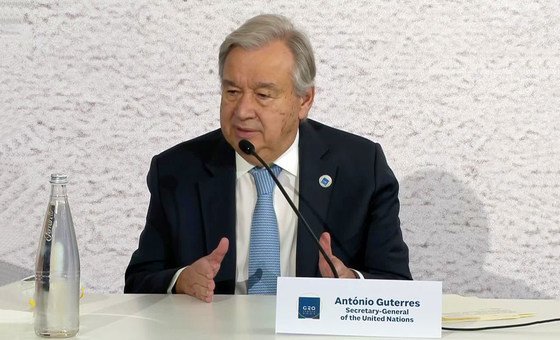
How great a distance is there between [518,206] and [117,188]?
138 centimetres

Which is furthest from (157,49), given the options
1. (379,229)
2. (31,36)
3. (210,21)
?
(379,229)

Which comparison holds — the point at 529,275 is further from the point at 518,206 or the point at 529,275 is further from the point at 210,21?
the point at 210,21

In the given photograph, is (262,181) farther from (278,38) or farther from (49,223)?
(49,223)

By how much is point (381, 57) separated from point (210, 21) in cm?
60

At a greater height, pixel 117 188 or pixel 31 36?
pixel 31 36


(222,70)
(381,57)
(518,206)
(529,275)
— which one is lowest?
(529,275)

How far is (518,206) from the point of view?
3285 mm

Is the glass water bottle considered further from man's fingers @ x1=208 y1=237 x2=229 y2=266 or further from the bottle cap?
man's fingers @ x1=208 y1=237 x2=229 y2=266

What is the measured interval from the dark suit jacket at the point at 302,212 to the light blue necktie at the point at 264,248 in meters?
0.05

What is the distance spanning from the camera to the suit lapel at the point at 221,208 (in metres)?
2.27

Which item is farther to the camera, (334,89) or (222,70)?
(334,89)

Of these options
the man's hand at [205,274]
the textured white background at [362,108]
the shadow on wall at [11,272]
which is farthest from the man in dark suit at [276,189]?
the shadow on wall at [11,272]

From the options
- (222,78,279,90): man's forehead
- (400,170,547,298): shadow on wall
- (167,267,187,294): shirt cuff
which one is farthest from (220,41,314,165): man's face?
(400,170,547,298): shadow on wall

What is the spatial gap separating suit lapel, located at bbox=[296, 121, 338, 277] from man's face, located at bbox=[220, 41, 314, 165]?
0.10 m
